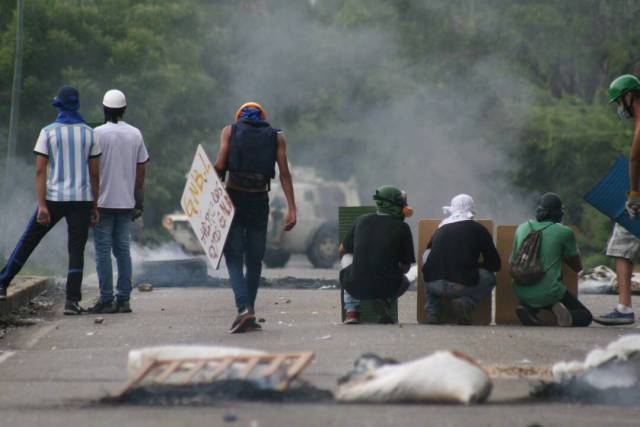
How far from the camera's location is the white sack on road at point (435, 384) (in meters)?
6.22

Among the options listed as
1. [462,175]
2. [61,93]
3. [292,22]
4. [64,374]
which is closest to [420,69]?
[462,175]

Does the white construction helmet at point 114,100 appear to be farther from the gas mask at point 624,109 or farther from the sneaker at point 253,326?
the gas mask at point 624,109

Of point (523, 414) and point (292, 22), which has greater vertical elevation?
point (292, 22)

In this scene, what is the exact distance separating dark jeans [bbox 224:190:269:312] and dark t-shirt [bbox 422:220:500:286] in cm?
133

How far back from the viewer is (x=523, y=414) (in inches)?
239

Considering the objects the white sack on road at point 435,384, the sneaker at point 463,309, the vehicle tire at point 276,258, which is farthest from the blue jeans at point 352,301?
the vehicle tire at point 276,258

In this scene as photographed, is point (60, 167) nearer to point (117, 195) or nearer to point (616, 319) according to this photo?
point (117, 195)

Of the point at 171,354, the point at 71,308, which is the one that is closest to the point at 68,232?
the point at 71,308

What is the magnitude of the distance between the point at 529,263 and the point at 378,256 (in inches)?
40.8

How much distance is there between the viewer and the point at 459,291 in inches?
408

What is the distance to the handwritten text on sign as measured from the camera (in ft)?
31.8

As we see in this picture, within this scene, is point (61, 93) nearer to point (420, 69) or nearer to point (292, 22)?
point (420, 69)

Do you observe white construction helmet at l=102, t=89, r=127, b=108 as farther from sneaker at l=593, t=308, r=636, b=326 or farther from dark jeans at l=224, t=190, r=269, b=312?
sneaker at l=593, t=308, r=636, b=326

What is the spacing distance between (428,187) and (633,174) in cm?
2200
